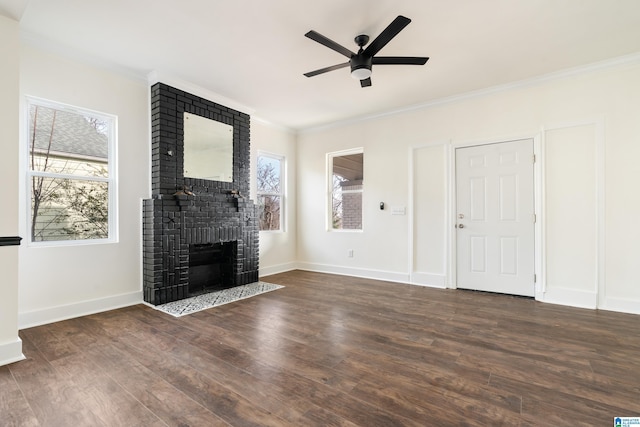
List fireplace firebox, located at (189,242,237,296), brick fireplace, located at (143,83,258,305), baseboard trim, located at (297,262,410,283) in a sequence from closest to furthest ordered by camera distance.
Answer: brick fireplace, located at (143,83,258,305) → fireplace firebox, located at (189,242,237,296) → baseboard trim, located at (297,262,410,283)

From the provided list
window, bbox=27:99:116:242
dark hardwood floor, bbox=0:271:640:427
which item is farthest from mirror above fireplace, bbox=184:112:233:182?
dark hardwood floor, bbox=0:271:640:427

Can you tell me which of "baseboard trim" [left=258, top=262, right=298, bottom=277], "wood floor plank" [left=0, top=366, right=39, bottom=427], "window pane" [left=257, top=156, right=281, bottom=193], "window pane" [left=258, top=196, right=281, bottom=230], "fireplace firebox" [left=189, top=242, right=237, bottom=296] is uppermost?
"window pane" [left=257, top=156, right=281, bottom=193]

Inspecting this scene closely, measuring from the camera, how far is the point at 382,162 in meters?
5.13

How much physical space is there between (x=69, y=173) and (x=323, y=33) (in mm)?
3152

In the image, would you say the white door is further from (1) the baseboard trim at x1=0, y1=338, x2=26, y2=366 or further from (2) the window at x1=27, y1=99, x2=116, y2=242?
(1) the baseboard trim at x1=0, y1=338, x2=26, y2=366

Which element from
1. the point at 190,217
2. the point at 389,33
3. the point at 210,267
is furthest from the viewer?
the point at 210,267

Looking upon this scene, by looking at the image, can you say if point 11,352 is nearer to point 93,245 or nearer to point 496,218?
point 93,245

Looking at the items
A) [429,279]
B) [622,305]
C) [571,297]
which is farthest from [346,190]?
[622,305]

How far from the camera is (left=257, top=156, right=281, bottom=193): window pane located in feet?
18.2

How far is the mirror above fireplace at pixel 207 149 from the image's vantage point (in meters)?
4.04

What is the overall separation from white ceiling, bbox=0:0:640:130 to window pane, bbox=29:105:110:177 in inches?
28.3

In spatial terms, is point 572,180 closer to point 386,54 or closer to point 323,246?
point 386,54

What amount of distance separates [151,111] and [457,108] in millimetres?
4344

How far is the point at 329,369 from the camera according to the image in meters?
2.11
